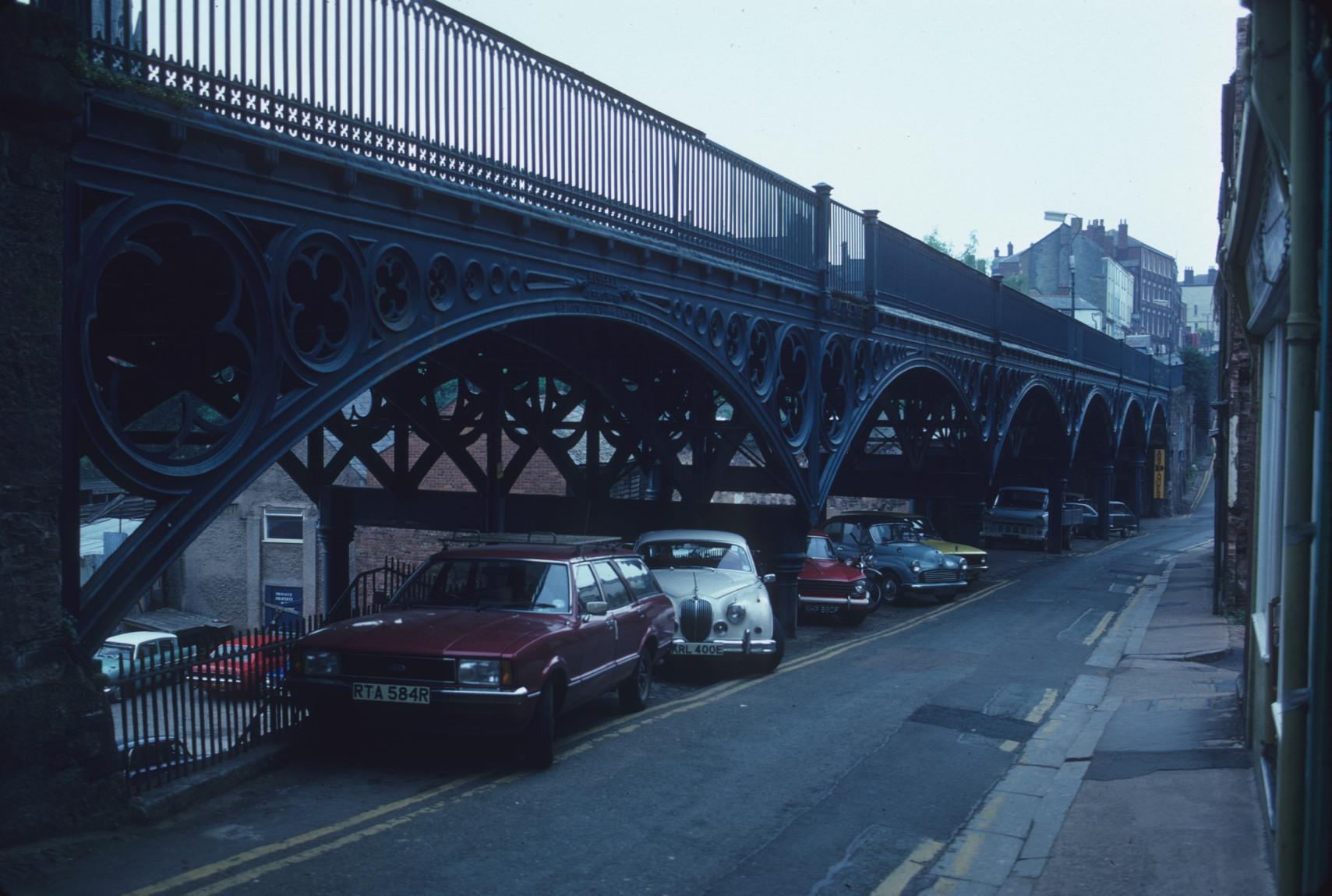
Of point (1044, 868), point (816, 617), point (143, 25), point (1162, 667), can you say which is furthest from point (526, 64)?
point (816, 617)

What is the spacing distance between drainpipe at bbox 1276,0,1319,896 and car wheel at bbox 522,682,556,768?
539cm

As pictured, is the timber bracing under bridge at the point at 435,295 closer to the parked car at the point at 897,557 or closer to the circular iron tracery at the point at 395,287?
the circular iron tracery at the point at 395,287

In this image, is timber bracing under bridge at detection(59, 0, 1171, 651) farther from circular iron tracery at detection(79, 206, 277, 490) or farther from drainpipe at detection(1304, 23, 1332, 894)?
drainpipe at detection(1304, 23, 1332, 894)

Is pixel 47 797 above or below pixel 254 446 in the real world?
below

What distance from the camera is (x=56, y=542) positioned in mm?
6797

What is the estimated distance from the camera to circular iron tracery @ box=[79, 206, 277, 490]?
736 centimetres

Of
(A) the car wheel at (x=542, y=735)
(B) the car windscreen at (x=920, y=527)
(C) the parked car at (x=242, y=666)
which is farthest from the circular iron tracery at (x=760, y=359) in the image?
(B) the car windscreen at (x=920, y=527)

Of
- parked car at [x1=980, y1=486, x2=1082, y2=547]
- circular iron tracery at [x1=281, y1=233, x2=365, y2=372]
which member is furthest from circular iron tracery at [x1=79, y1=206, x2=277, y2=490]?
parked car at [x1=980, y1=486, x2=1082, y2=547]

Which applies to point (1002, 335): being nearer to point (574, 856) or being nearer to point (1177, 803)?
point (1177, 803)

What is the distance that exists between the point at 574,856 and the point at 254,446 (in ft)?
12.0

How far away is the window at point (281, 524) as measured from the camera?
34.4 m

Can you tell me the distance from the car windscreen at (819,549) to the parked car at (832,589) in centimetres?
1

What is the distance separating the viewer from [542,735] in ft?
29.2

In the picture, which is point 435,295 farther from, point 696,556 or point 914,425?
point 914,425
